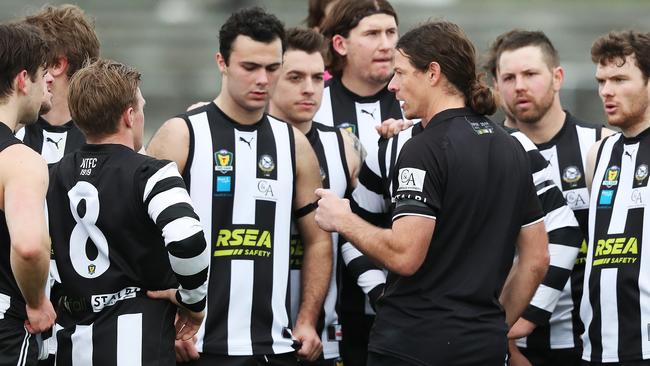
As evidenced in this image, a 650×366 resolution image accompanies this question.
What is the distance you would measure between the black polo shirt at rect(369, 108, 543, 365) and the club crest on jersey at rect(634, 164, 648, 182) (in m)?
0.96

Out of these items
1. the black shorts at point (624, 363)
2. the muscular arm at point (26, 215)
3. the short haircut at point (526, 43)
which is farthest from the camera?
the short haircut at point (526, 43)

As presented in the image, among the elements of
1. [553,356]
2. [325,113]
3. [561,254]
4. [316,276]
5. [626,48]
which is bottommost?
[553,356]

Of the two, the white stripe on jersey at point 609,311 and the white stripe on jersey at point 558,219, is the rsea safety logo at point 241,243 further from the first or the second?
the white stripe on jersey at point 609,311

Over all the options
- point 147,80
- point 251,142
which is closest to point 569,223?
point 251,142

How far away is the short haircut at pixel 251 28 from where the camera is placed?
5844mm

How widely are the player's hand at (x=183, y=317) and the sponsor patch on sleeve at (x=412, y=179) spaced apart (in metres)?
1.01

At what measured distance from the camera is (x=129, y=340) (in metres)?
4.63

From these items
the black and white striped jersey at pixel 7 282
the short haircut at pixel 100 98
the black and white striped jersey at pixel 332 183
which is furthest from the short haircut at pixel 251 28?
the black and white striped jersey at pixel 7 282

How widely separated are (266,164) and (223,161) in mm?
221

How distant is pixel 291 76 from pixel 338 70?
0.68m

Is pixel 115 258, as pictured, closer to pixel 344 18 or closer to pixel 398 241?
pixel 398 241

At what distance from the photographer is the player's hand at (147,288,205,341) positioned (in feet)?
15.4

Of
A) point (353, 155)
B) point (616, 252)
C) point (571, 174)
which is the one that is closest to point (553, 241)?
point (616, 252)

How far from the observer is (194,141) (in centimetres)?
560
